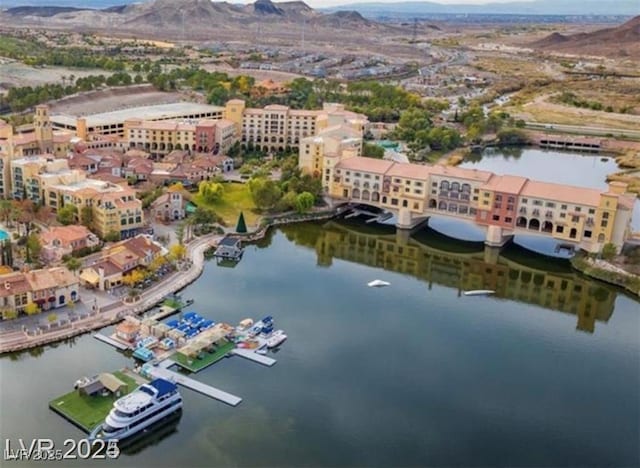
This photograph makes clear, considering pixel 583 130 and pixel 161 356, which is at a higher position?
pixel 583 130

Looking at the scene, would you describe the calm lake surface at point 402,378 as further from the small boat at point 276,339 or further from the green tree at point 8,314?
the green tree at point 8,314

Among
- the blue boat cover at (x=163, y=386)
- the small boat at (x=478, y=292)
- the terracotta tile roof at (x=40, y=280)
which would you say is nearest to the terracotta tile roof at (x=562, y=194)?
the small boat at (x=478, y=292)

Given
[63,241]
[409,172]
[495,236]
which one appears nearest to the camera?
[63,241]

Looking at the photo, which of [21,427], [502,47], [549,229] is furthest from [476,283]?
[502,47]

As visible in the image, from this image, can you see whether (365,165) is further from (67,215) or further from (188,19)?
(188,19)

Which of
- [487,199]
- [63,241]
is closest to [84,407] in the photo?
[63,241]

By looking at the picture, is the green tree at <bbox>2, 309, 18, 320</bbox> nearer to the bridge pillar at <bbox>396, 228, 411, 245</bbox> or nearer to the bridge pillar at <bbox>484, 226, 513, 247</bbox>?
the bridge pillar at <bbox>396, 228, 411, 245</bbox>

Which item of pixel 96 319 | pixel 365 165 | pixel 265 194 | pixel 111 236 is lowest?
pixel 96 319
